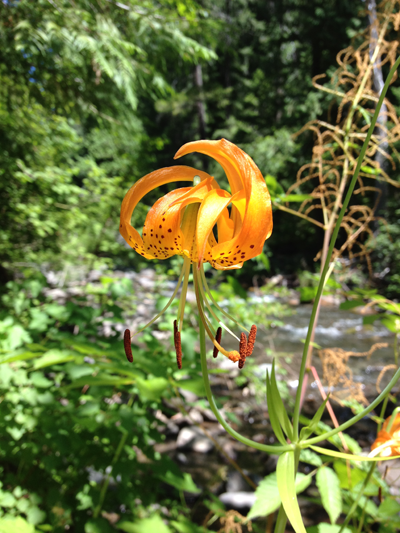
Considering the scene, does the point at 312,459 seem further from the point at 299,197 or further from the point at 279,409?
the point at 299,197

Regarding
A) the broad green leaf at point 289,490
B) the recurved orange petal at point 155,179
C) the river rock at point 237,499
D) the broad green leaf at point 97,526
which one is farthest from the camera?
the river rock at point 237,499

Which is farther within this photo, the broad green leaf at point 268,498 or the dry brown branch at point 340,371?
the dry brown branch at point 340,371

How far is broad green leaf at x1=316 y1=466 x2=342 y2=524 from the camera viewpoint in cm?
76

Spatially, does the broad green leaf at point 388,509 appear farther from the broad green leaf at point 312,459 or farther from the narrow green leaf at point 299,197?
the narrow green leaf at point 299,197

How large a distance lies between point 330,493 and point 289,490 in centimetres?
52

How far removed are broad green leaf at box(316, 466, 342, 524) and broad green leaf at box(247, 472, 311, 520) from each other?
40mm

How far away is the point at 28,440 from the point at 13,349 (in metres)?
0.38

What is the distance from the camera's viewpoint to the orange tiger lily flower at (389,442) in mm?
488

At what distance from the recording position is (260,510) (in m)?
0.76

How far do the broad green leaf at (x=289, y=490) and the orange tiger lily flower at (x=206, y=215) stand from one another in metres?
0.15

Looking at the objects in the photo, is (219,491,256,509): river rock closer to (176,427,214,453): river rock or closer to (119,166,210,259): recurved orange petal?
(176,427,214,453): river rock

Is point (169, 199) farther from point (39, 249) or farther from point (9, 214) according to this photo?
point (39, 249)

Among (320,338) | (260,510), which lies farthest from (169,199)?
(320,338)

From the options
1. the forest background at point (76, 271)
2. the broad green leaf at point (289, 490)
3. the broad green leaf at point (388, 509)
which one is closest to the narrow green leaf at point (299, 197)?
the forest background at point (76, 271)
